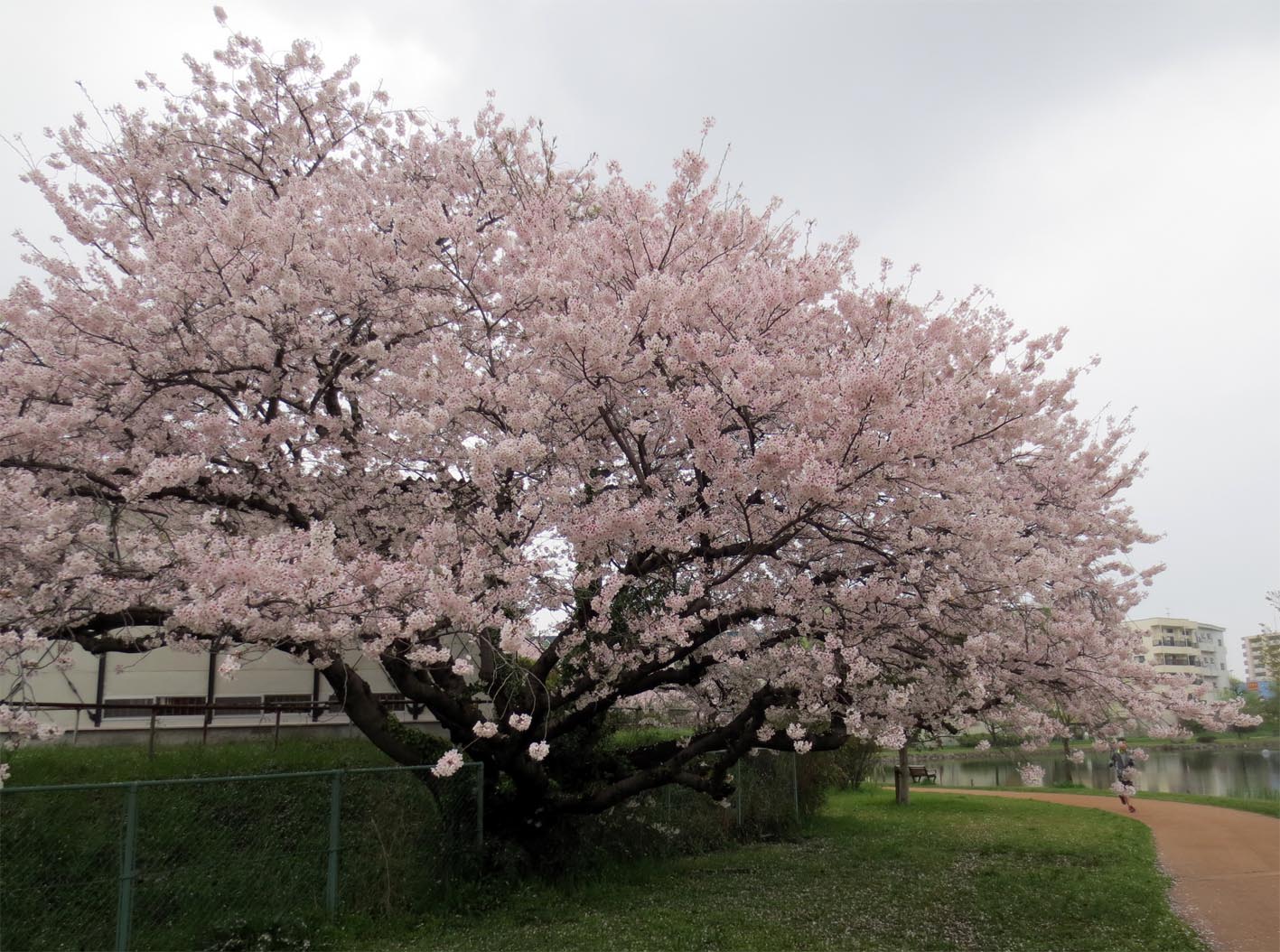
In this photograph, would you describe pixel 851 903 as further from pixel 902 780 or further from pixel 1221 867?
pixel 902 780

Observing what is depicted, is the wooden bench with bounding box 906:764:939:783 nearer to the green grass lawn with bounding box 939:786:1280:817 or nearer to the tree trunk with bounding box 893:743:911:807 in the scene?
the green grass lawn with bounding box 939:786:1280:817

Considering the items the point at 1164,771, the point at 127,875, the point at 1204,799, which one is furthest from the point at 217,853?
the point at 1164,771

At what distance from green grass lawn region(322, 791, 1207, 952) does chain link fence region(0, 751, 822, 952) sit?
47 centimetres

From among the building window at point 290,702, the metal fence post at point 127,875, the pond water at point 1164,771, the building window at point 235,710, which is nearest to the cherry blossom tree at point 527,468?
the metal fence post at point 127,875

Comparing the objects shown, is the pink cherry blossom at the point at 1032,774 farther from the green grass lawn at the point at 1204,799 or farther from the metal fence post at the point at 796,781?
the metal fence post at the point at 796,781

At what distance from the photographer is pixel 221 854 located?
7242 millimetres

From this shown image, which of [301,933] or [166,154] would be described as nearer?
[301,933]

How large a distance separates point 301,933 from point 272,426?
445 cm

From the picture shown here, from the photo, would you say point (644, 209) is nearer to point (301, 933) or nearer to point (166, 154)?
point (166, 154)

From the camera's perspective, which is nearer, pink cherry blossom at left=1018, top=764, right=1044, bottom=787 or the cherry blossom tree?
the cherry blossom tree

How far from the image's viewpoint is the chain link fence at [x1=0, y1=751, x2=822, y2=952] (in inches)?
253

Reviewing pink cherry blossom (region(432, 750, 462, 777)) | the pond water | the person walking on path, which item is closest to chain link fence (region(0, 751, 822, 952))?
pink cherry blossom (region(432, 750, 462, 777))

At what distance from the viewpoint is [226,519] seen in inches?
324

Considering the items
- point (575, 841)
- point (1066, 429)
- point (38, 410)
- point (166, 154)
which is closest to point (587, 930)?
point (575, 841)
